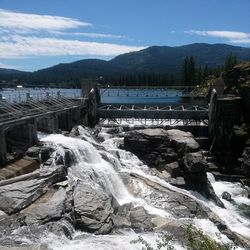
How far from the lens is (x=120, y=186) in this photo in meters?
28.6

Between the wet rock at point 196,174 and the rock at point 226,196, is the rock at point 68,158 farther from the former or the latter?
the rock at point 226,196

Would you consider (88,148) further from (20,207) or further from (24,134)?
(20,207)

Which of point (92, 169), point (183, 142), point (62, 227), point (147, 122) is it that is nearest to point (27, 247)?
point (62, 227)

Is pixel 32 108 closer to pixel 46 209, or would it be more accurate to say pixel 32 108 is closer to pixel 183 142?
pixel 183 142

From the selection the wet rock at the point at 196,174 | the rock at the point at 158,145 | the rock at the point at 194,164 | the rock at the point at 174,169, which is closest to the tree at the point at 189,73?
the rock at the point at 158,145

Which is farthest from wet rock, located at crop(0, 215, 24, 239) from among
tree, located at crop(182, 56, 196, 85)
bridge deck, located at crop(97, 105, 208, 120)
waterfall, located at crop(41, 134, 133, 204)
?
tree, located at crop(182, 56, 196, 85)

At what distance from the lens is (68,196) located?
72.3 feet

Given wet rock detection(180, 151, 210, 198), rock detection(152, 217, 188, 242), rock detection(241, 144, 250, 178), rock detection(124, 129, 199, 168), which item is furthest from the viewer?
rock detection(241, 144, 250, 178)

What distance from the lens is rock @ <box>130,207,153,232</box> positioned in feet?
72.4

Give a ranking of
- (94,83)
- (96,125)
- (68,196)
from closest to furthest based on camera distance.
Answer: (68,196) → (96,125) → (94,83)

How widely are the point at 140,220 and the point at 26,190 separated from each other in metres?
6.90

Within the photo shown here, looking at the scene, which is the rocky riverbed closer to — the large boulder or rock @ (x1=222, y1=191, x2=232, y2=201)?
rock @ (x1=222, y1=191, x2=232, y2=201)

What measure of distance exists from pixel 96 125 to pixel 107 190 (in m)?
21.1

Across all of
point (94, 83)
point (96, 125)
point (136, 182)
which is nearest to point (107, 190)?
point (136, 182)
